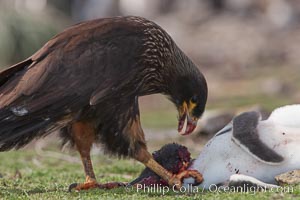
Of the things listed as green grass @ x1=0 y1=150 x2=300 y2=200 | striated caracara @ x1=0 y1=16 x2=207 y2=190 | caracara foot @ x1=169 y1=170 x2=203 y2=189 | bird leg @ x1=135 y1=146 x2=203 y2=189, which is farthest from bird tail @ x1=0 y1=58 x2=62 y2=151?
caracara foot @ x1=169 y1=170 x2=203 y2=189

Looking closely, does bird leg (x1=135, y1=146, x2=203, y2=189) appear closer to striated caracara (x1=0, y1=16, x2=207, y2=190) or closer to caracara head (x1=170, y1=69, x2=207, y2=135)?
striated caracara (x1=0, y1=16, x2=207, y2=190)

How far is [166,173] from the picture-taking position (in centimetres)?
782

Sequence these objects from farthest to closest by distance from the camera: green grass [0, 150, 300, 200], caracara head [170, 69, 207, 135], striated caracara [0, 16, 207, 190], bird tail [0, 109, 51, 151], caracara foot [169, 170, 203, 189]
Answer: caracara head [170, 69, 207, 135] → caracara foot [169, 170, 203, 189] → striated caracara [0, 16, 207, 190] → bird tail [0, 109, 51, 151] → green grass [0, 150, 300, 200]

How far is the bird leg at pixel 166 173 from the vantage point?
25.5 ft

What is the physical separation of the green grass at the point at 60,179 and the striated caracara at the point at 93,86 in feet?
1.38

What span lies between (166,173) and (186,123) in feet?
2.52

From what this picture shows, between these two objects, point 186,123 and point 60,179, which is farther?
point 60,179

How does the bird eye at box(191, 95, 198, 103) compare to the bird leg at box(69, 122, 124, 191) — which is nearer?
the bird leg at box(69, 122, 124, 191)

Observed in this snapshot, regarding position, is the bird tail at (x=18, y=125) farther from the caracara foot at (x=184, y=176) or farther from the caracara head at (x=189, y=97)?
the caracara head at (x=189, y=97)

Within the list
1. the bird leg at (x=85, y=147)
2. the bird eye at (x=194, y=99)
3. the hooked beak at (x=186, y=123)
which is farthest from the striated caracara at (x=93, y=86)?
the hooked beak at (x=186, y=123)

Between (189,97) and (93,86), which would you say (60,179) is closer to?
(189,97)

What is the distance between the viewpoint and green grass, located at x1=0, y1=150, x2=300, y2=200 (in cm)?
712

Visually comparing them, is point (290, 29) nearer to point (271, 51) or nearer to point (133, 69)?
point (271, 51)

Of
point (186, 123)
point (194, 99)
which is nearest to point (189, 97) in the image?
point (194, 99)
